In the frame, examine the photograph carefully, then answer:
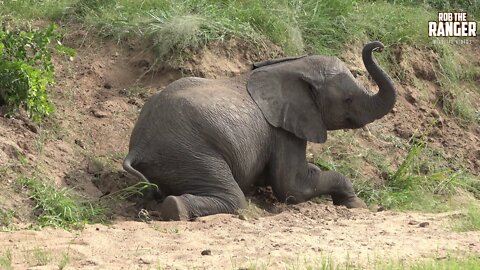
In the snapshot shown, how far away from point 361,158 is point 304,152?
148cm

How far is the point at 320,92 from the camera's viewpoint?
33.8 feet

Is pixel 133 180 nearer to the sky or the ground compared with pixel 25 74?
nearer to the ground

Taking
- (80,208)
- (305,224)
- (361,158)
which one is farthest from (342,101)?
(80,208)

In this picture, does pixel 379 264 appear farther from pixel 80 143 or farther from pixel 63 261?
pixel 80 143

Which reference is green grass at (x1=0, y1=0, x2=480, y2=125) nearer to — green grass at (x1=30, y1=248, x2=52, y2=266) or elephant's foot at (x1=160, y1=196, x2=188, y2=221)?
elephant's foot at (x1=160, y1=196, x2=188, y2=221)

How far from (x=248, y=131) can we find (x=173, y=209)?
129 centimetres

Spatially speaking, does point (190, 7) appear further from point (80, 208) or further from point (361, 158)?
point (80, 208)

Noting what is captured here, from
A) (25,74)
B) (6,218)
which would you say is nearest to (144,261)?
(6,218)

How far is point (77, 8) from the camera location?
39.0 feet

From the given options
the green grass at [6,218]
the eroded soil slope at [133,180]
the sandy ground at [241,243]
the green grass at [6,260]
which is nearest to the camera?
the green grass at [6,260]

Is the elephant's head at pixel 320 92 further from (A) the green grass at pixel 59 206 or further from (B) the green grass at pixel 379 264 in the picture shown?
(B) the green grass at pixel 379 264

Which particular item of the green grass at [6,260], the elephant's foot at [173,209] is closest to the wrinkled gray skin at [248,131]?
the elephant's foot at [173,209]

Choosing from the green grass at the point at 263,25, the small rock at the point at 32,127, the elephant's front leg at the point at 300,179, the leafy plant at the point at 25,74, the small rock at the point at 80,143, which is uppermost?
the green grass at the point at 263,25

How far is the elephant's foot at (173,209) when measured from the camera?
8.61 meters
